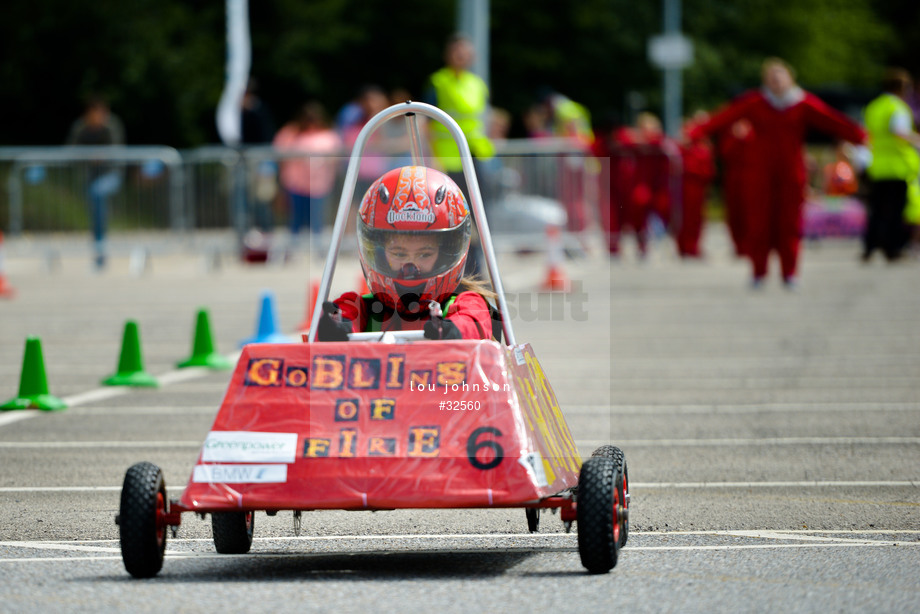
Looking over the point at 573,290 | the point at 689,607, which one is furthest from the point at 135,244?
the point at 689,607

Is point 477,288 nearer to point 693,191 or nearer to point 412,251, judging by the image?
point 412,251

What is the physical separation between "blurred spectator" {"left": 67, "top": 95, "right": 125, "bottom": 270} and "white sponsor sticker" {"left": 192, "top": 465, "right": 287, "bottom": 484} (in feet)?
61.2

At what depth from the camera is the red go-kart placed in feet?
17.7

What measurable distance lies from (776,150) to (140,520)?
47.6ft

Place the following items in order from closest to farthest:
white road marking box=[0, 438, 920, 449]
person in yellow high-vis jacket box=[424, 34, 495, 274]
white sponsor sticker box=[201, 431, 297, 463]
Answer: white sponsor sticker box=[201, 431, 297, 463], white road marking box=[0, 438, 920, 449], person in yellow high-vis jacket box=[424, 34, 495, 274]

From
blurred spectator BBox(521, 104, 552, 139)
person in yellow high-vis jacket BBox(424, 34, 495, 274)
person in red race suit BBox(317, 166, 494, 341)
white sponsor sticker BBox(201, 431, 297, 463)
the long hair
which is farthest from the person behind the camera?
blurred spectator BBox(521, 104, 552, 139)

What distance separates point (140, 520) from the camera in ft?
17.4

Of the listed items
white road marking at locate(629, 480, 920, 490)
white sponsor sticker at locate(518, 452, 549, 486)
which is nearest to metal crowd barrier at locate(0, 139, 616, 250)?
white road marking at locate(629, 480, 920, 490)

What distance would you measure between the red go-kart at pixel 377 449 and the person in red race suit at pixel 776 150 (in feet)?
43.7

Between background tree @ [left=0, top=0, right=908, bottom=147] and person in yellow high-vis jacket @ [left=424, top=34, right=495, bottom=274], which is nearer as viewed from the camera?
person in yellow high-vis jacket @ [left=424, top=34, right=495, bottom=274]

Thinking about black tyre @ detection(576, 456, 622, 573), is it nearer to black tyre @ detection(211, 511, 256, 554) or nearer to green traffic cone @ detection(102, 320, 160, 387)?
black tyre @ detection(211, 511, 256, 554)

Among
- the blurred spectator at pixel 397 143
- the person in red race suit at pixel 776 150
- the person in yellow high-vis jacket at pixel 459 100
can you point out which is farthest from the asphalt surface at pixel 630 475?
the blurred spectator at pixel 397 143

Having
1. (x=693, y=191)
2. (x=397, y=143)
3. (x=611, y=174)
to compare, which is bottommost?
(x=693, y=191)

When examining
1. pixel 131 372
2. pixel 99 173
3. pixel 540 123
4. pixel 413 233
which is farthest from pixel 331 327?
pixel 540 123
